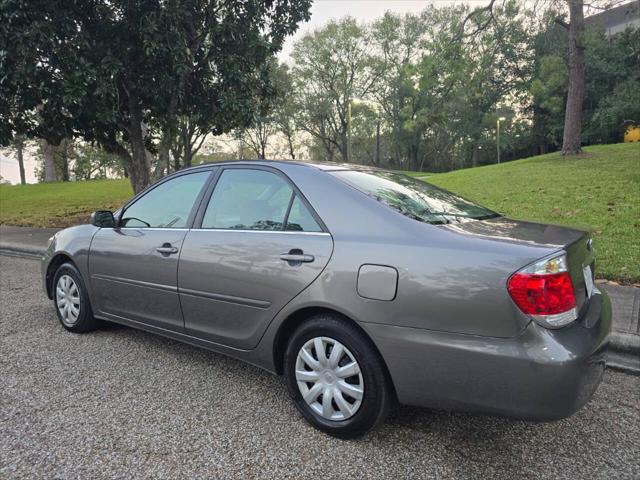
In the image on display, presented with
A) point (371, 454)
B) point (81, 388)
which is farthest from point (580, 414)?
point (81, 388)

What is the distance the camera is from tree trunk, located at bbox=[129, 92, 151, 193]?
10250 millimetres

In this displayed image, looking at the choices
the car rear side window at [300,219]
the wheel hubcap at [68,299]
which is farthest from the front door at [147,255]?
Result: the car rear side window at [300,219]

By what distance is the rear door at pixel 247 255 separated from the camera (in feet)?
8.62

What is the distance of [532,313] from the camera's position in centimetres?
201

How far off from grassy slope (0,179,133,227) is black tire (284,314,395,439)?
12.5m

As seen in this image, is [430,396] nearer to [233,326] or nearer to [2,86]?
[233,326]

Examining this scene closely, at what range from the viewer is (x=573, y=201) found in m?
8.86

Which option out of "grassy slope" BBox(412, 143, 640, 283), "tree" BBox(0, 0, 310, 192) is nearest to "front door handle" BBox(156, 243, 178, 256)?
"grassy slope" BBox(412, 143, 640, 283)

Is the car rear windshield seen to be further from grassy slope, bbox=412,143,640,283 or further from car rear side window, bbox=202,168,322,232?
grassy slope, bbox=412,143,640,283

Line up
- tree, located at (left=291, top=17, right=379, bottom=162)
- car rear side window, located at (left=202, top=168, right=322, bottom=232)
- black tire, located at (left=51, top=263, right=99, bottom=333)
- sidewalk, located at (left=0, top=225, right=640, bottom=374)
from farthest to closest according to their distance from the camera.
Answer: tree, located at (left=291, top=17, right=379, bottom=162) → black tire, located at (left=51, top=263, right=99, bottom=333) → sidewalk, located at (left=0, top=225, right=640, bottom=374) → car rear side window, located at (left=202, top=168, right=322, bottom=232)

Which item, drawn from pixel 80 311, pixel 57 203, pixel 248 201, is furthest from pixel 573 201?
Answer: pixel 57 203

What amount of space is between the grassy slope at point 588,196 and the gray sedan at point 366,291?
3096mm

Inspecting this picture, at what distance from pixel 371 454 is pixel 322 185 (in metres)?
1.51

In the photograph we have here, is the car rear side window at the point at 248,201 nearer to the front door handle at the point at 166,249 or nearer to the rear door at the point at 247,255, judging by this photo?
the rear door at the point at 247,255
